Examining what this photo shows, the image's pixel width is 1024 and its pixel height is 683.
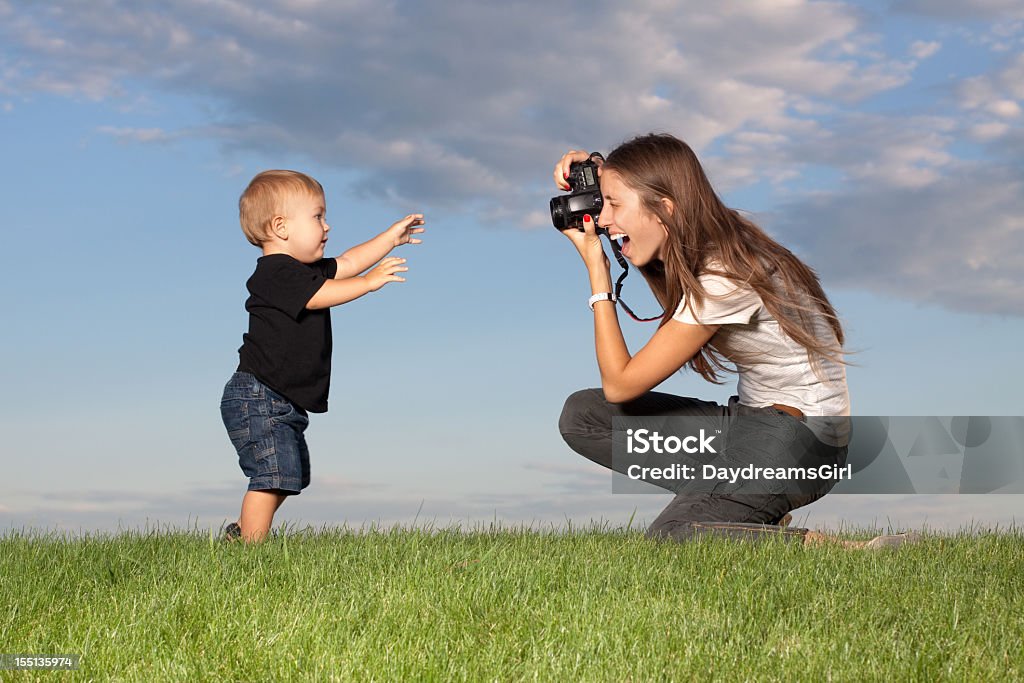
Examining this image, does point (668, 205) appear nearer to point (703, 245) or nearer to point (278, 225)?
point (703, 245)

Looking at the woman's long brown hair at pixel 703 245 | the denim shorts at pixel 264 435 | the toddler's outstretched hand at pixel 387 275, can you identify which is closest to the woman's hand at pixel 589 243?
the woman's long brown hair at pixel 703 245

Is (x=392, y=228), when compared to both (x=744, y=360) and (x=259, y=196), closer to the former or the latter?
(x=259, y=196)

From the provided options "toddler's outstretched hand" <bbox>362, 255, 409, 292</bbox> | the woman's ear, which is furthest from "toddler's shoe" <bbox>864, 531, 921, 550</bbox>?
"toddler's outstretched hand" <bbox>362, 255, 409, 292</bbox>

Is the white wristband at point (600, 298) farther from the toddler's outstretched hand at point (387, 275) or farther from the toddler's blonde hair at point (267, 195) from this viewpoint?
the toddler's blonde hair at point (267, 195)

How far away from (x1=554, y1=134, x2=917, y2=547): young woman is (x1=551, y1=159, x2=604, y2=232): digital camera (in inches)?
2.3

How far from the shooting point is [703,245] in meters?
5.16

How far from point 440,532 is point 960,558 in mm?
2807

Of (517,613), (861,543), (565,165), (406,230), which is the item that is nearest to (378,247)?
(406,230)

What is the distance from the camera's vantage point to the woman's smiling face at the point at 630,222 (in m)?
5.21

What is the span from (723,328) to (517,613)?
2.11 metres

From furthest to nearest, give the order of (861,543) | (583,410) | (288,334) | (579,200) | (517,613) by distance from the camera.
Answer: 1. (583,410)
2. (288,334)
3. (861,543)
4. (579,200)
5. (517,613)

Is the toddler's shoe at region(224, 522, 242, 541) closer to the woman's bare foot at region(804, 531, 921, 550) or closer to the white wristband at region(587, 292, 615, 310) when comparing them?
the white wristband at region(587, 292, 615, 310)

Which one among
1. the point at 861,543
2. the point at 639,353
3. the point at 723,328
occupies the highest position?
the point at 723,328

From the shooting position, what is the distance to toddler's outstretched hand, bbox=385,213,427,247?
19.7ft
